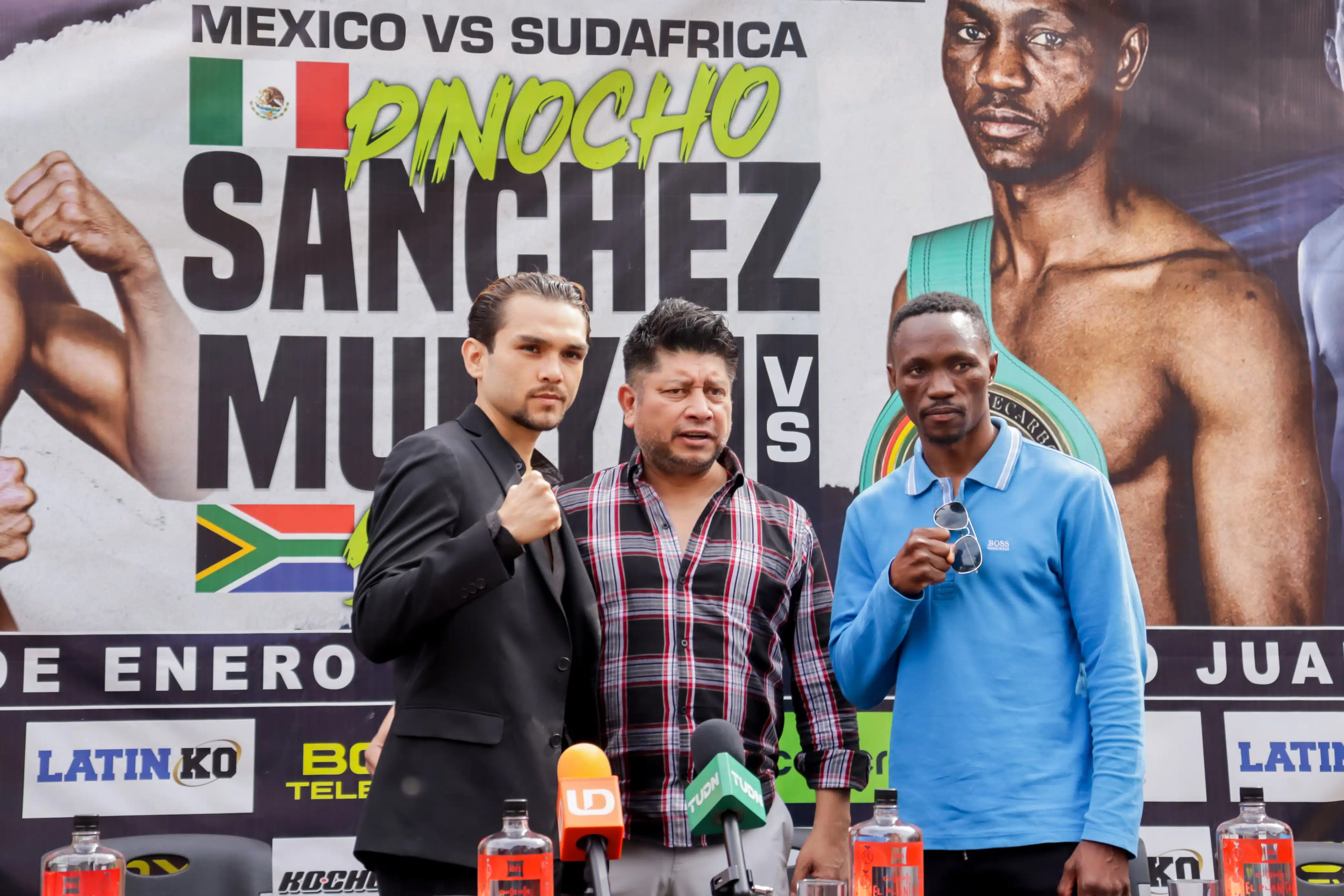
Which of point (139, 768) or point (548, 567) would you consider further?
point (139, 768)

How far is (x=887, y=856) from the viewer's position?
158 centimetres

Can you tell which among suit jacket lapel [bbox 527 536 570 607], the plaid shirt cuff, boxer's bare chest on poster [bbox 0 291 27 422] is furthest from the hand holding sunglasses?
boxer's bare chest on poster [bbox 0 291 27 422]

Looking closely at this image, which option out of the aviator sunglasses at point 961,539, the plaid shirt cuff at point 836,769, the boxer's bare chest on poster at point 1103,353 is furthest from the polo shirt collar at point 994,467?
the boxer's bare chest on poster at point 1103,353

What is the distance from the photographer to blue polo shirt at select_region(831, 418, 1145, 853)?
1.86m

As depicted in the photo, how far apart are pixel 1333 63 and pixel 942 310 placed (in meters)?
2.33

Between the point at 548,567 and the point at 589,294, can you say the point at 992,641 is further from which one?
the point at 589,294

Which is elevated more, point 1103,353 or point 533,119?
point 533,119

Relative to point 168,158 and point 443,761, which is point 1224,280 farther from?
point 168,158

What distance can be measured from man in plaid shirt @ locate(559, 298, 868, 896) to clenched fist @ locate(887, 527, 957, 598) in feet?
1.52

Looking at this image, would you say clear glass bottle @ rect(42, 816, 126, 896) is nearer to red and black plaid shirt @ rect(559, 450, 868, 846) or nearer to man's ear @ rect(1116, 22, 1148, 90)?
red and black plaid shirt @ rect(559, 450, 868, 846)

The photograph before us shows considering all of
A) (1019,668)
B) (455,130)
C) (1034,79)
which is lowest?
(1019,668)

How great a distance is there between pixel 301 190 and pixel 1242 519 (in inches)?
110

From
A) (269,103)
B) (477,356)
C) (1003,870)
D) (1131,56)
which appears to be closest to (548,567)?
(477,356)

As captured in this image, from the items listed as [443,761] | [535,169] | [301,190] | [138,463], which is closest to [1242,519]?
[535,169]
